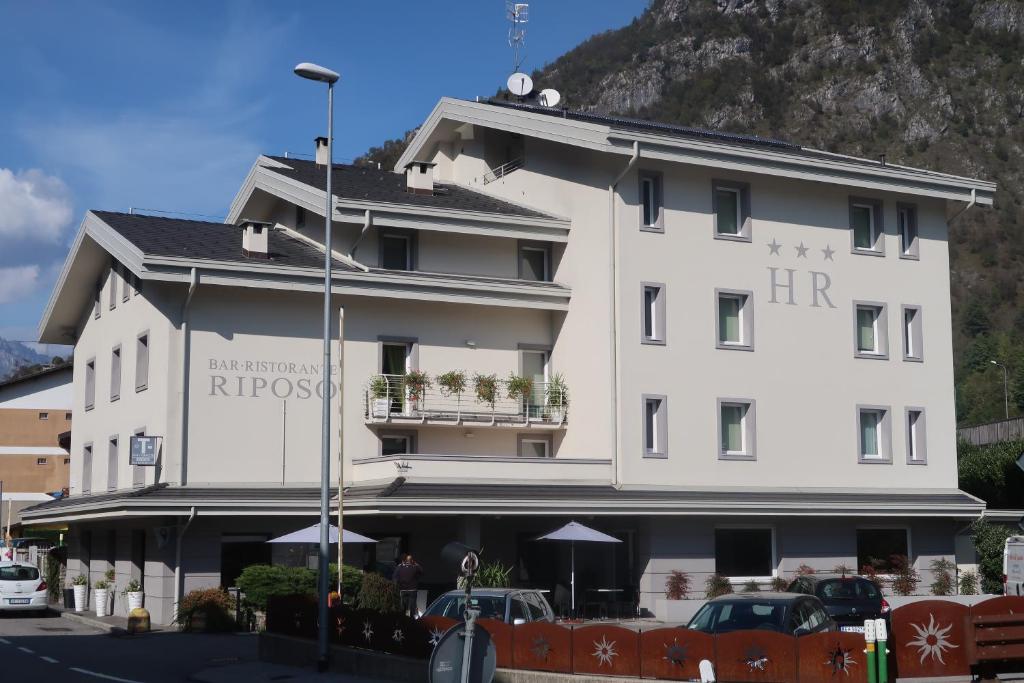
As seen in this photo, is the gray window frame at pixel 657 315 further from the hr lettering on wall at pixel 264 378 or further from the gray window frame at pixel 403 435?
the hr lettering on wall at pixel 264 378

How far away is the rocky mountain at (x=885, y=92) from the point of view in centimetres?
12744

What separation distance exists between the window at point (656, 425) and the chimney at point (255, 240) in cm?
1052

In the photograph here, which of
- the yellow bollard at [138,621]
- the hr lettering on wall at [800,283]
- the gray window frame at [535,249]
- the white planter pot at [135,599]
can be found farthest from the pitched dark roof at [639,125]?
the yellow bollard at [138,621]

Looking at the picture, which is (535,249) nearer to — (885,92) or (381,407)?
(381,407)

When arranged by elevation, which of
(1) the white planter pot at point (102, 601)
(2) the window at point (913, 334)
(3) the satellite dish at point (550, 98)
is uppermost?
(3) the satellite dish at point (550, 98)

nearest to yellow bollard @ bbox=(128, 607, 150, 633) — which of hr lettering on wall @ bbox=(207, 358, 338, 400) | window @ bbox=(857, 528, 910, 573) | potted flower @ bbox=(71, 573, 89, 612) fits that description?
hr lettering on wall @ bbox=(207, 358, 338, 400)

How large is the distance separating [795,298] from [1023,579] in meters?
9.21

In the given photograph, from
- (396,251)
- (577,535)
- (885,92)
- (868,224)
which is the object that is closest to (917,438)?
(868,224)

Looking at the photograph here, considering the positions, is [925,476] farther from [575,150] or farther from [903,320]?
[575,150]

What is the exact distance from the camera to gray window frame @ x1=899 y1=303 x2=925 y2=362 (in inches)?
1476

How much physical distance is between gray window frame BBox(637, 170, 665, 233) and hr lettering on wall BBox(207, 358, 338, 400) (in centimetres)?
876

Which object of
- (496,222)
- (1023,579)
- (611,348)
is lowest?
(1023,579)

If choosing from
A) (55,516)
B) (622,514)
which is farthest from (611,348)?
(55,516)

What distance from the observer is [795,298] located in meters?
36.1
